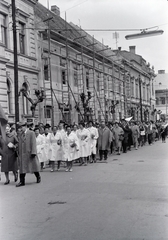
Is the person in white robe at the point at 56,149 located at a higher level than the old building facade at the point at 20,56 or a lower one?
lower

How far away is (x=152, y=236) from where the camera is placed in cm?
511

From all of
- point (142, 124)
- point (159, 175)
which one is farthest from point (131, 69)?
point (159, 175)

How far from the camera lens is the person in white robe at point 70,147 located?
43.8 feet

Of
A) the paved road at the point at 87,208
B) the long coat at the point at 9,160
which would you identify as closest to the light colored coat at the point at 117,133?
the paved road at the point at 87,208

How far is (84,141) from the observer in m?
15.3

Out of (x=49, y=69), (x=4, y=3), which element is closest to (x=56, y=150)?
(x=49, y=69)

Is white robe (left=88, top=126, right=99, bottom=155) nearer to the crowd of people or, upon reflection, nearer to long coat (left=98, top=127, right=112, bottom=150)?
the crowd of people

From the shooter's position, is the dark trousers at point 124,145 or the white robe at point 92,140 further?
the dark trousers at point 124,145

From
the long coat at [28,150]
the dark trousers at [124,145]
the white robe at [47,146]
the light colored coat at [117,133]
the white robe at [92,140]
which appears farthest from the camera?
the dark trousers at [124,145]

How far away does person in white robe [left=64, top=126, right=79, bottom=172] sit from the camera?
1336cm

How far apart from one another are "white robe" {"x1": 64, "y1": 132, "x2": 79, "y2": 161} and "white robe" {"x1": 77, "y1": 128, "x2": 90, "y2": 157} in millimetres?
1437

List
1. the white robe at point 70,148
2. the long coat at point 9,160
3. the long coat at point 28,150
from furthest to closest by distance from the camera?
the white robe at point 70,148, the long coat at point 9,160, the long coat at point 28,150

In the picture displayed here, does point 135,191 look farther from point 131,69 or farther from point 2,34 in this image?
point 131,69

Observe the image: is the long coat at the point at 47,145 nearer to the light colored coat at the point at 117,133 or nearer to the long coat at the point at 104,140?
the long coat at the point at 104,140
